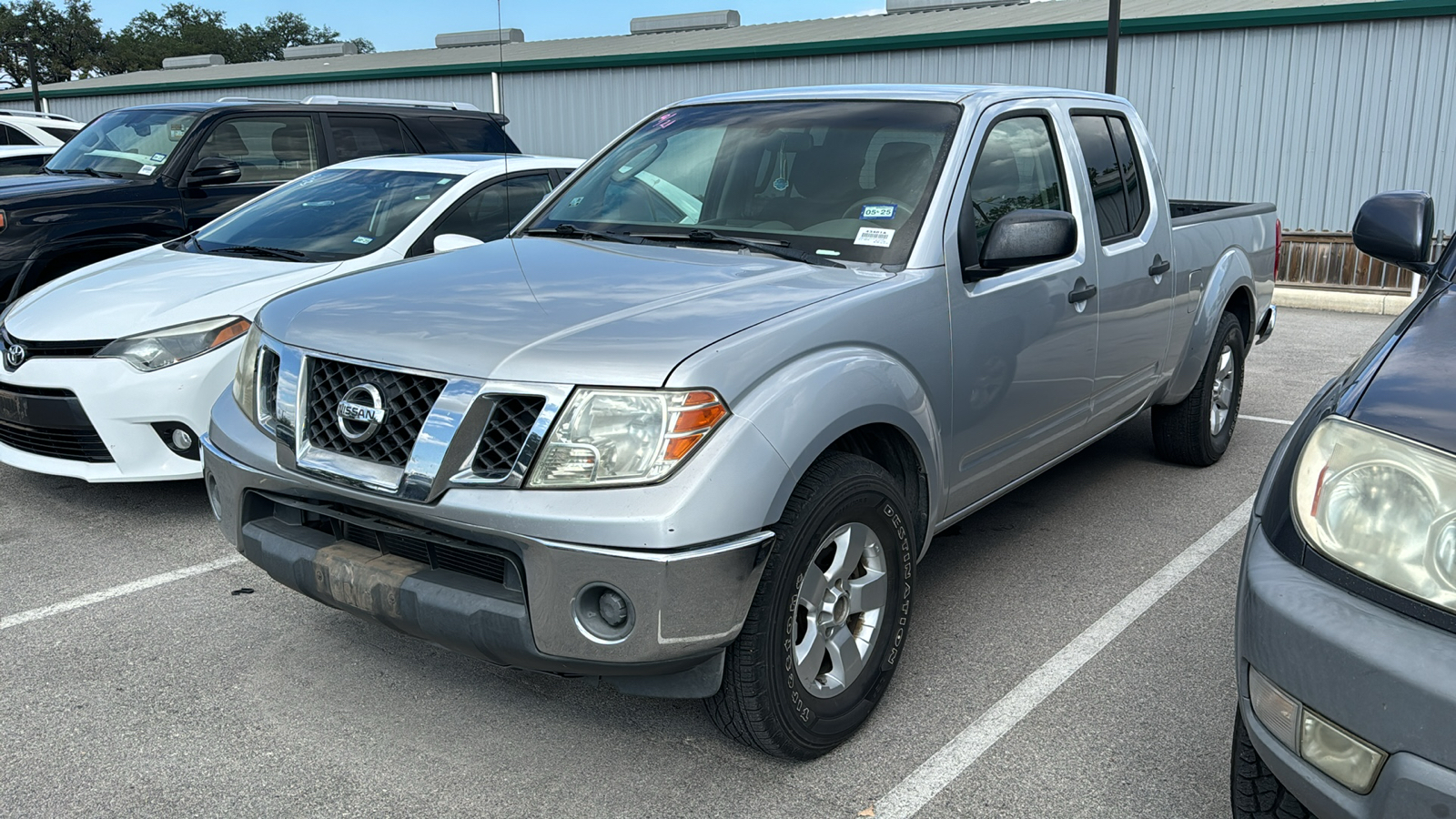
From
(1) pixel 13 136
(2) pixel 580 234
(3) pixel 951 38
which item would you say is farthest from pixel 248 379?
(3) pixel 951 38

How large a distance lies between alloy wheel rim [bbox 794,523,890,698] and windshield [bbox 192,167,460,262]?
348 cm

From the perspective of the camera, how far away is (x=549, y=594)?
2535 millimetres

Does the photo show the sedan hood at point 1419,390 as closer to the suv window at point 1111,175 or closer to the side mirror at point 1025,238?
the side mirror at point 1025,238

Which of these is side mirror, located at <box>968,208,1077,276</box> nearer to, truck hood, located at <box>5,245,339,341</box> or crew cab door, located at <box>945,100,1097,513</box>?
crew cab door, located at <box>945,100,1097,513</box>

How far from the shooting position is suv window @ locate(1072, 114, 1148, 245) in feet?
14.9

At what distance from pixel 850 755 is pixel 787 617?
552 millimetres

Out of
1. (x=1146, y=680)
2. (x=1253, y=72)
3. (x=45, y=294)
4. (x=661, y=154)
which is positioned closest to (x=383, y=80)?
(x=1253, y=72)

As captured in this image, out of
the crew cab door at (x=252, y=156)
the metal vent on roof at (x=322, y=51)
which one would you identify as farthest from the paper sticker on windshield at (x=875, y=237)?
the metal vent on roof at (x=322, y=51)

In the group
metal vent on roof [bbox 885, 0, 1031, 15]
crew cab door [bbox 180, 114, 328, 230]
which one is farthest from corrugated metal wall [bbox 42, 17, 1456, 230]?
crew cab door [bbox 180, 114, 328, 230]

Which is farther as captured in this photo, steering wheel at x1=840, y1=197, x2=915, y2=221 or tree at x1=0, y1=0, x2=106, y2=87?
tree at x1=0, y1=0, x2=106, y2=87

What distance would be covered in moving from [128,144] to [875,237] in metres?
6.47

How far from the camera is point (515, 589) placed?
2.62 meters

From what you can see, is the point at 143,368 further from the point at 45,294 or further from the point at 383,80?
the point at 383,80

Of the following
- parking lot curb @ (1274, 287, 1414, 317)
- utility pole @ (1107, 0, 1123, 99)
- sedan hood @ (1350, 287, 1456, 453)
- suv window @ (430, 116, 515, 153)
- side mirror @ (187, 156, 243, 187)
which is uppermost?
utility pole @ (1107, 0, 1123, 99)
